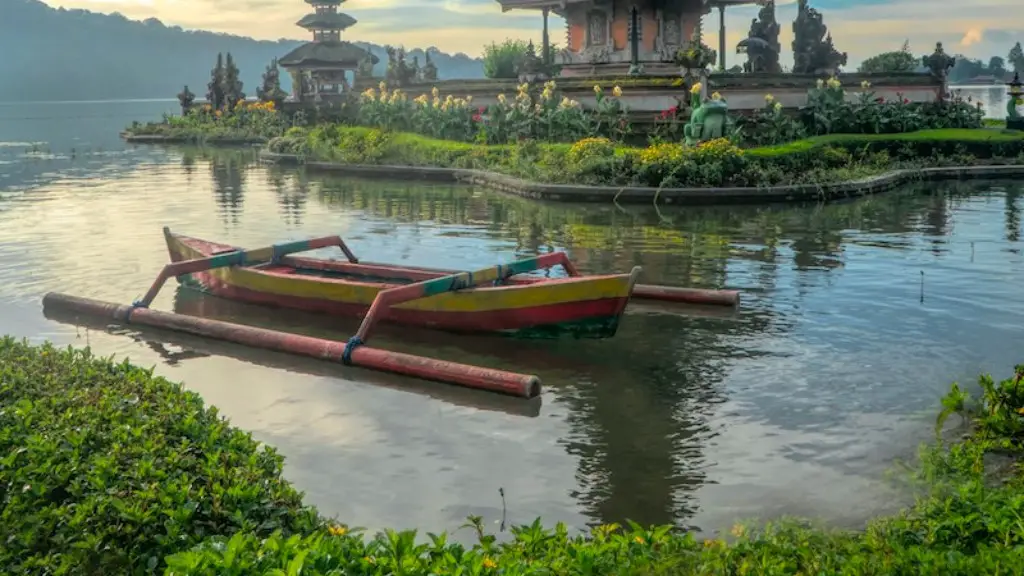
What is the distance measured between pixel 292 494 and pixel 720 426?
432 centimetres

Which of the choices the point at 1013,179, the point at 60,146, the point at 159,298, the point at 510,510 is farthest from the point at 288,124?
the point at 510,510

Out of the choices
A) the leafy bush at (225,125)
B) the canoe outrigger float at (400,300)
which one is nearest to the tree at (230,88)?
the leafy bush at (225,125)

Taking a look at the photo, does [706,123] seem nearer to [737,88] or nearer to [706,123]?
[706,123]

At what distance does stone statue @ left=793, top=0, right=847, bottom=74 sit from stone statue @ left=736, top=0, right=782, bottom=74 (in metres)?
3.33

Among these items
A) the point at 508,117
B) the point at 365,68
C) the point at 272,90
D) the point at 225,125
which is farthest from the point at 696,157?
the point at 272,90

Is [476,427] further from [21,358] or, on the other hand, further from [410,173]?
[410,173]

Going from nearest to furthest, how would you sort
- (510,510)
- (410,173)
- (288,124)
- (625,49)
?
(510,510) → (410,173) → (625,49) → (288,124)

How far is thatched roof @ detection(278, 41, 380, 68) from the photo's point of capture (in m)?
64.4

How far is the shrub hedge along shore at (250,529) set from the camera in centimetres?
479

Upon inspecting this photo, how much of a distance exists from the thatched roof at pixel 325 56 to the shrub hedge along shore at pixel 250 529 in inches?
2346

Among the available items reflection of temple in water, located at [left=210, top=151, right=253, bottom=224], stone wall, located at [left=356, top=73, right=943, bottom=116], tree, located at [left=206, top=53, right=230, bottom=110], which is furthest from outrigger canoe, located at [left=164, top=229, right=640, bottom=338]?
tree, located at [left=206, top=53, right=230, bottom=110]

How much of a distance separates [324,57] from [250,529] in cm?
6240

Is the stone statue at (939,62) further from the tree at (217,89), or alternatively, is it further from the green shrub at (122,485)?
the tree at (217,89)

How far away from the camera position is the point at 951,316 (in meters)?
12.8
